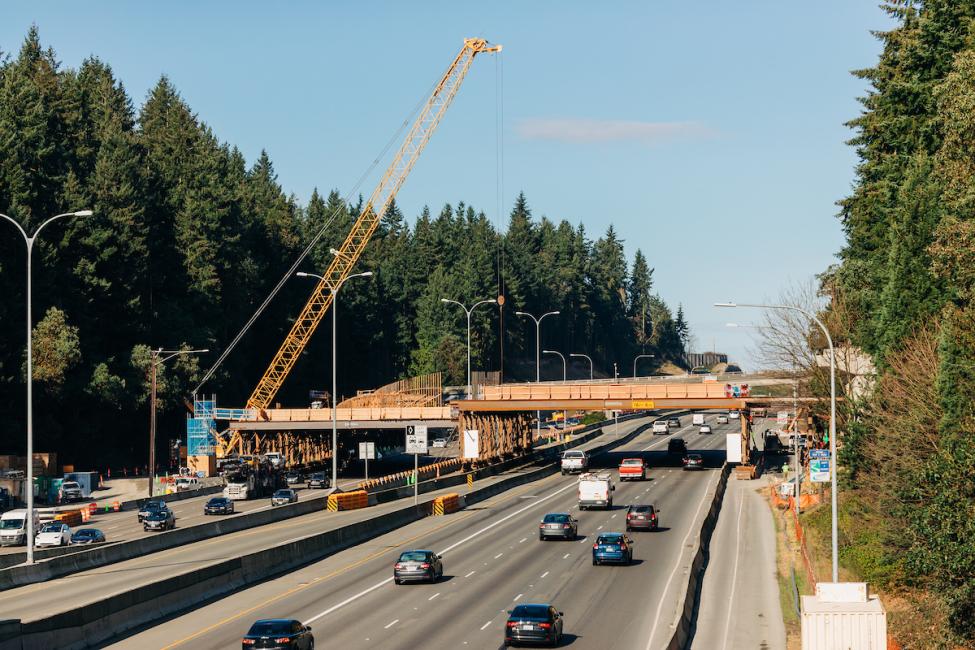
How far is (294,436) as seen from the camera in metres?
139

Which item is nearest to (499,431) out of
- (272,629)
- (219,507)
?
(219,507)

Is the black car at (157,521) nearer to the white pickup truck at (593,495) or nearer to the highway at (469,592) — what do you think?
the highway at (469,592)

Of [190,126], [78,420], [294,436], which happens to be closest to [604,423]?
[294,436]

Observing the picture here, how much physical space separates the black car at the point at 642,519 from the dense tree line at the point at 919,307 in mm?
10483

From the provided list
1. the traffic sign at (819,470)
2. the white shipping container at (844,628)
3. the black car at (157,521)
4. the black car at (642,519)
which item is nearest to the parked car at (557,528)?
the black car at (642,519)

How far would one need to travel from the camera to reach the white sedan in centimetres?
6372

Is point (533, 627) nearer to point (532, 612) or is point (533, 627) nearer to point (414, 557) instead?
point (532, 612)

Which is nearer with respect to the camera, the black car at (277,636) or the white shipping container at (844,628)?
the black car at (277,636)

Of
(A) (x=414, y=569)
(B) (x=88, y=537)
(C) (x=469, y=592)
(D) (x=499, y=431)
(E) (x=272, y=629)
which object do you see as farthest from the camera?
(D) (x=499, y=431)

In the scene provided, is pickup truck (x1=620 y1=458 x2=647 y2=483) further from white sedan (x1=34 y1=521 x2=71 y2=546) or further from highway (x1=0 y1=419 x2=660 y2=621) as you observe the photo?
white sedan (x1=34 y1=521 x2=71 y2=546)

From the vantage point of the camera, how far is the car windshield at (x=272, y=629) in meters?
33.7

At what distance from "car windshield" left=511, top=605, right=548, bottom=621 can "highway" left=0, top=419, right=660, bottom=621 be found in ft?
47.7

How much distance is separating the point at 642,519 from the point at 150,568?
91.3 feet

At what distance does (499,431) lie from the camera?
12238 centimetres
